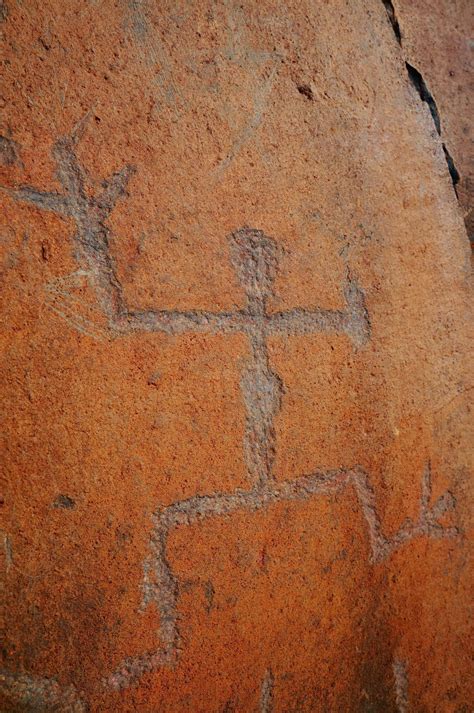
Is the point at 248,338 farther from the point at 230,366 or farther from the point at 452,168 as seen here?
the point at 452,168

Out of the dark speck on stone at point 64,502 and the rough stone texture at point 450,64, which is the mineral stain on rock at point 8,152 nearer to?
the dark speck on stone at point 64,502

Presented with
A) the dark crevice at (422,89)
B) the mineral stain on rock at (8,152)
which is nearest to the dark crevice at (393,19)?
the dark crevice at (422,89)

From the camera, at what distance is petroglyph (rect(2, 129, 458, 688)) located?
1.04 metres

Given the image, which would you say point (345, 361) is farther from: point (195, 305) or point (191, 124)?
point (191, 124)

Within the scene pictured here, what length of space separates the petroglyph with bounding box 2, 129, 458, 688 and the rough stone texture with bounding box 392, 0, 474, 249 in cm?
49

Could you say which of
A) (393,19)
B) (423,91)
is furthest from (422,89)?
(393,19)

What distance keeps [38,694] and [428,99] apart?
138 centimetres

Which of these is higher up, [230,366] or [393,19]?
[393,19]

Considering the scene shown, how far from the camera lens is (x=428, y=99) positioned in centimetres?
142

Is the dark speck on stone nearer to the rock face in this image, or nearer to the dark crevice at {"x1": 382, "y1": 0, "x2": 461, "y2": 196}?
the rock face

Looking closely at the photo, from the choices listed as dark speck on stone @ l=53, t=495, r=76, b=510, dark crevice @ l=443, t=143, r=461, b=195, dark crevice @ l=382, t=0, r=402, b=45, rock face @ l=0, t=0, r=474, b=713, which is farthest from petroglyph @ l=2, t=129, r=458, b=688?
dark crevice @ l=382, t=0, r=402, b=45

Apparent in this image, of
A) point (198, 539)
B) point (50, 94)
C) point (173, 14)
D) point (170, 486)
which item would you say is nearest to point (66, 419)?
point (170, 486)

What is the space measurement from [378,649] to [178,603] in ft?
1.50

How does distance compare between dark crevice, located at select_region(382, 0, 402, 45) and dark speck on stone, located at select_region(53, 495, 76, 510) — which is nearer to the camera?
dark speck on stone, located at select_region(53, 495, 76, 510)
